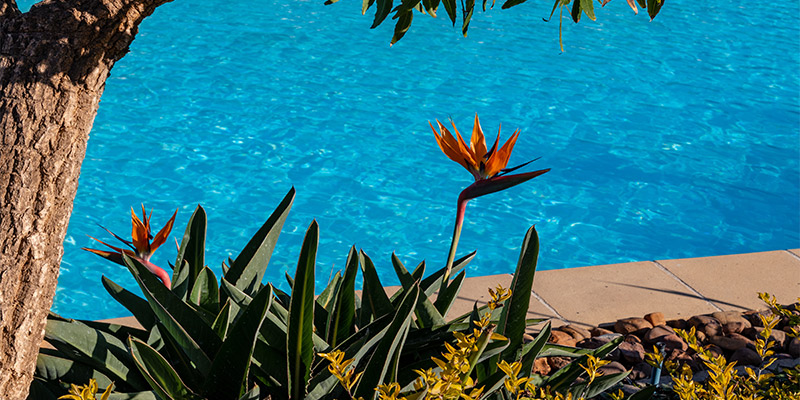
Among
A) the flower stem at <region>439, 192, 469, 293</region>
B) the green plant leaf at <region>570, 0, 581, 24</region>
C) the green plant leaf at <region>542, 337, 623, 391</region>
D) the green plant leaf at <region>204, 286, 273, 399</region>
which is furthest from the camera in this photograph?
the green plant leaf at <region>542, 337, 623, 391</region>

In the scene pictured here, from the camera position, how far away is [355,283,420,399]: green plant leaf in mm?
1779

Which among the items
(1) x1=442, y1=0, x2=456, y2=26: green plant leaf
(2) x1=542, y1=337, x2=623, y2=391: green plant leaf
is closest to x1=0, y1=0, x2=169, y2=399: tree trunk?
(1) x1=442, y1=0, x2=456, y2=26: green plant leaf

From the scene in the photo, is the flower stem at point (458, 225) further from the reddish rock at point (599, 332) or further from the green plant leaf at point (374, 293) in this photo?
the reddish rock at point (599, 332)

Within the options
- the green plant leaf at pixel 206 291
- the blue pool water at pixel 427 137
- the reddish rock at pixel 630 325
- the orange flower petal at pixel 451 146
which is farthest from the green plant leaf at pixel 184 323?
the blue pool water at pixel 427 137

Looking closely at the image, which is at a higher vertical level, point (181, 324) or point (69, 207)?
point (69, 207)

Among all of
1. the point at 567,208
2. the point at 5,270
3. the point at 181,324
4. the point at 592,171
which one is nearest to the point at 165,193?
the point at 567,208

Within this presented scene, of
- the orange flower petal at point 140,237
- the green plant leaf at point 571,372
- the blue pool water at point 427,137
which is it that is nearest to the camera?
the orange flower petal at point 140,237

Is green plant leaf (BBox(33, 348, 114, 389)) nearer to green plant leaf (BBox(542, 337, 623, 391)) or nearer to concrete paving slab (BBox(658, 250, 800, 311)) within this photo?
green plant leaf (BBox(542, 337, 623, 391))

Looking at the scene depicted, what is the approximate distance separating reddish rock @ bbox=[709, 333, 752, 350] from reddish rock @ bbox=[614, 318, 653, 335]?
0.28 metres

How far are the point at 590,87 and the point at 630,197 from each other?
251cm

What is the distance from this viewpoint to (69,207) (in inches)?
62.6

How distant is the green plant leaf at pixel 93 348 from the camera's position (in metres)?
1.90

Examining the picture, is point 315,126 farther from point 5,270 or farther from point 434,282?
point 5,270

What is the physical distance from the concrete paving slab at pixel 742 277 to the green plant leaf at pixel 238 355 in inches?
106
